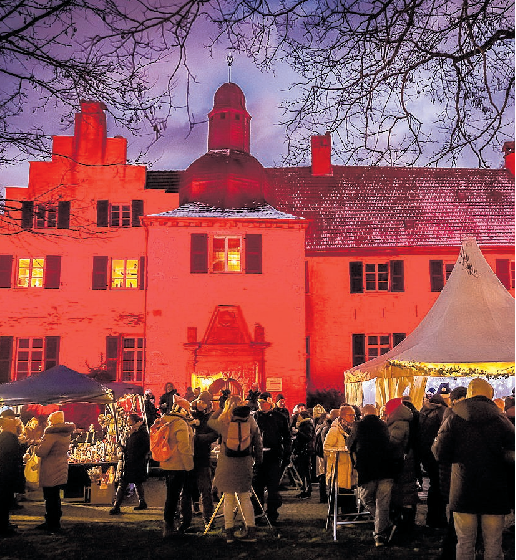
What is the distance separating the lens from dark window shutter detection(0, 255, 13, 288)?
2580 cm

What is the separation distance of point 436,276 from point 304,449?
52.0 ft

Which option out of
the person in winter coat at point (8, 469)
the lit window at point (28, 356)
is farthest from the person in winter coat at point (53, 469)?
the lit window at point (28, 356)

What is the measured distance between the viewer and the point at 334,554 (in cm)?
794

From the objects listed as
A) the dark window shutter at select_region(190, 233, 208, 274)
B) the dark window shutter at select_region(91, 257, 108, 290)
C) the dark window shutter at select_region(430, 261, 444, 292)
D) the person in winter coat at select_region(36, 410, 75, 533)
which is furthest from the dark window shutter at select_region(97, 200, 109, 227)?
the person in winter coat at select_region(36, 410, 75, 533)

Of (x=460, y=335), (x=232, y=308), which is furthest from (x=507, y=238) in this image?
(x=460, y=335)

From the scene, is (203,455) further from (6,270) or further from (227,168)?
(227,168)

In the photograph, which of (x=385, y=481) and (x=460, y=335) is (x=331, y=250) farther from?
(x=385, y=481)

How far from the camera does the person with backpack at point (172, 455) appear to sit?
895 cm

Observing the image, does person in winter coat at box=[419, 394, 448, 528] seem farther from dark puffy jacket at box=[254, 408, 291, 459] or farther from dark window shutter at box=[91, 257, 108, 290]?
dark window shutter at box=[91, 257, 108, 290]

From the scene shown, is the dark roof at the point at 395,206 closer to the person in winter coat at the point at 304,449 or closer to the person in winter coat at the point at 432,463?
the person in winter coat at the point at 304,449

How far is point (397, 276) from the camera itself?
1085 inches

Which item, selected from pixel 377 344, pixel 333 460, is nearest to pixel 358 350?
pixel 377 344

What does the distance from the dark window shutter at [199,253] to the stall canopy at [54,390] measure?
36.1ft

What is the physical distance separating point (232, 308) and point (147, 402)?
9677 mm
